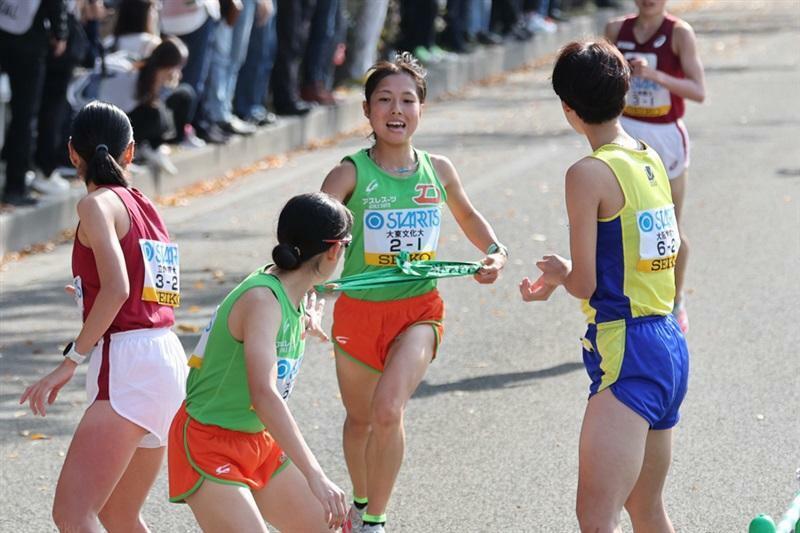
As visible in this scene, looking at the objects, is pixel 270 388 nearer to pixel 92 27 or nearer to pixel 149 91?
pixel 149 91

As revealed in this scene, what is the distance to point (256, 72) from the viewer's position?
49.6ft

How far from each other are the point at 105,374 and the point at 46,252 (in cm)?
643

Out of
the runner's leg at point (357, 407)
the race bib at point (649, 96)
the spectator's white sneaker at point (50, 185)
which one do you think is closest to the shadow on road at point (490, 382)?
the race bib at point (649, 96)

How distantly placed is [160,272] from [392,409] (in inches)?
43.5

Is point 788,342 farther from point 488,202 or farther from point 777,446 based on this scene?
point 488,202

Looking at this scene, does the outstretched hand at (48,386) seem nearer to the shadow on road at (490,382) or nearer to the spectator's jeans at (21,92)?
the shadow on road at (490,382)

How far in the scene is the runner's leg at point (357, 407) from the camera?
19.5 ft

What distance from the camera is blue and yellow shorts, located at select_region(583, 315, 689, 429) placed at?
15.4 feet

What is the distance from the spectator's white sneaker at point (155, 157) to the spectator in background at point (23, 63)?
1.57m

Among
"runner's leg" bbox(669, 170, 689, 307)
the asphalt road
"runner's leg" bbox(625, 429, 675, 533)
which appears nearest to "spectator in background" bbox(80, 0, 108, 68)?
the asphalt road

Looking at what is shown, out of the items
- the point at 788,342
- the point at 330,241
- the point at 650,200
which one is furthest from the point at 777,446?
the point at 330,241

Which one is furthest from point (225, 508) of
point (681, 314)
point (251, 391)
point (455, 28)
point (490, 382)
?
point (455, 28)

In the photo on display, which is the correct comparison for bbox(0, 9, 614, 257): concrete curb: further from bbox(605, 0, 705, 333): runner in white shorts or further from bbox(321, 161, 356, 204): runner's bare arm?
bbox(321, 161, 356, 204): runner's bare arm

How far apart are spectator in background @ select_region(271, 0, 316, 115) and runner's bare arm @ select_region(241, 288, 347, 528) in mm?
11116
